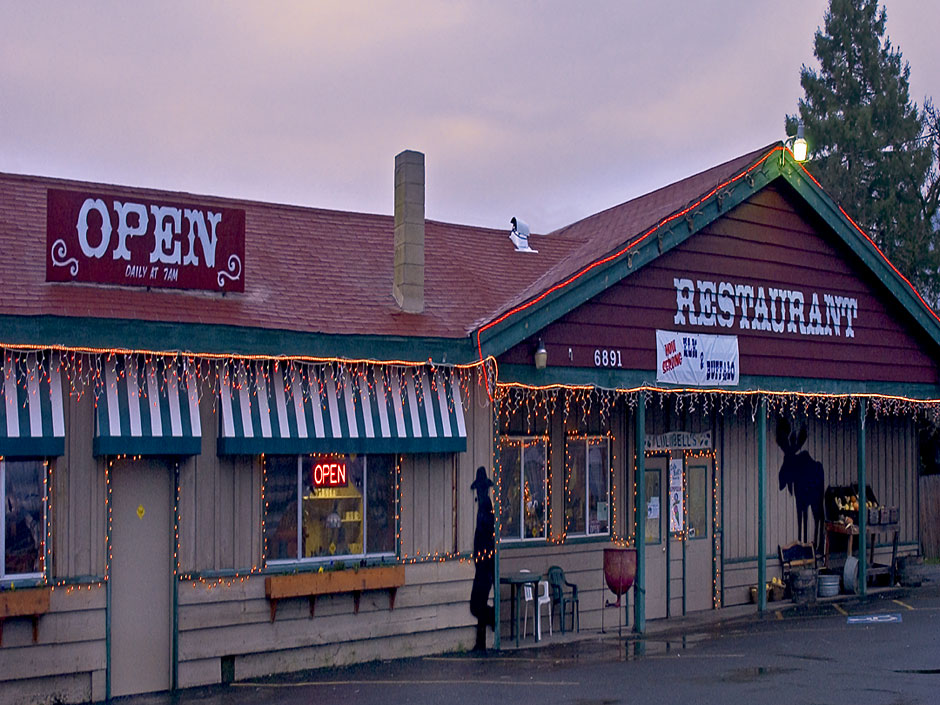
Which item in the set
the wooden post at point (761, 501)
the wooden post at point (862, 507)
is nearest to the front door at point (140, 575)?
the wooden post at point (761, 501)

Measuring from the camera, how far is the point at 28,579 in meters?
10.7

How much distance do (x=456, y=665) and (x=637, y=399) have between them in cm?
478

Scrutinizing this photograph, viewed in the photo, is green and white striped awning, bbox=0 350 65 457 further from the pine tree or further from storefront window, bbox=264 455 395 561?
the pine tree

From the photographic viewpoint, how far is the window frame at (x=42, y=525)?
10.6 m

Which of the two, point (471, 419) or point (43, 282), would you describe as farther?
point (471, 419)

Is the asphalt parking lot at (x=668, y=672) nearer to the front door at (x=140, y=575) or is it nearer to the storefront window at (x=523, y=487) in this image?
the front door at (x=140, y=575)

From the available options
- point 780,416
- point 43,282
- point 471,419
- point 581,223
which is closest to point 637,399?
point 471,419

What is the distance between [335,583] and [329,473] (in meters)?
1.32

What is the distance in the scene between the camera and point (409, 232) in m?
14.2

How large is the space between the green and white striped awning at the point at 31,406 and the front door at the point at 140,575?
87cm

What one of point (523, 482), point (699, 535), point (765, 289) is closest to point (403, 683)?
point (523, 482)

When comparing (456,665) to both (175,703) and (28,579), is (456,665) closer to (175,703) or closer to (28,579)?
(175,703)

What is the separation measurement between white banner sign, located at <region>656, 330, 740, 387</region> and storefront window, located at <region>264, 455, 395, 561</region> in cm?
453

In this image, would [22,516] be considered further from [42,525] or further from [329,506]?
[329,506]
